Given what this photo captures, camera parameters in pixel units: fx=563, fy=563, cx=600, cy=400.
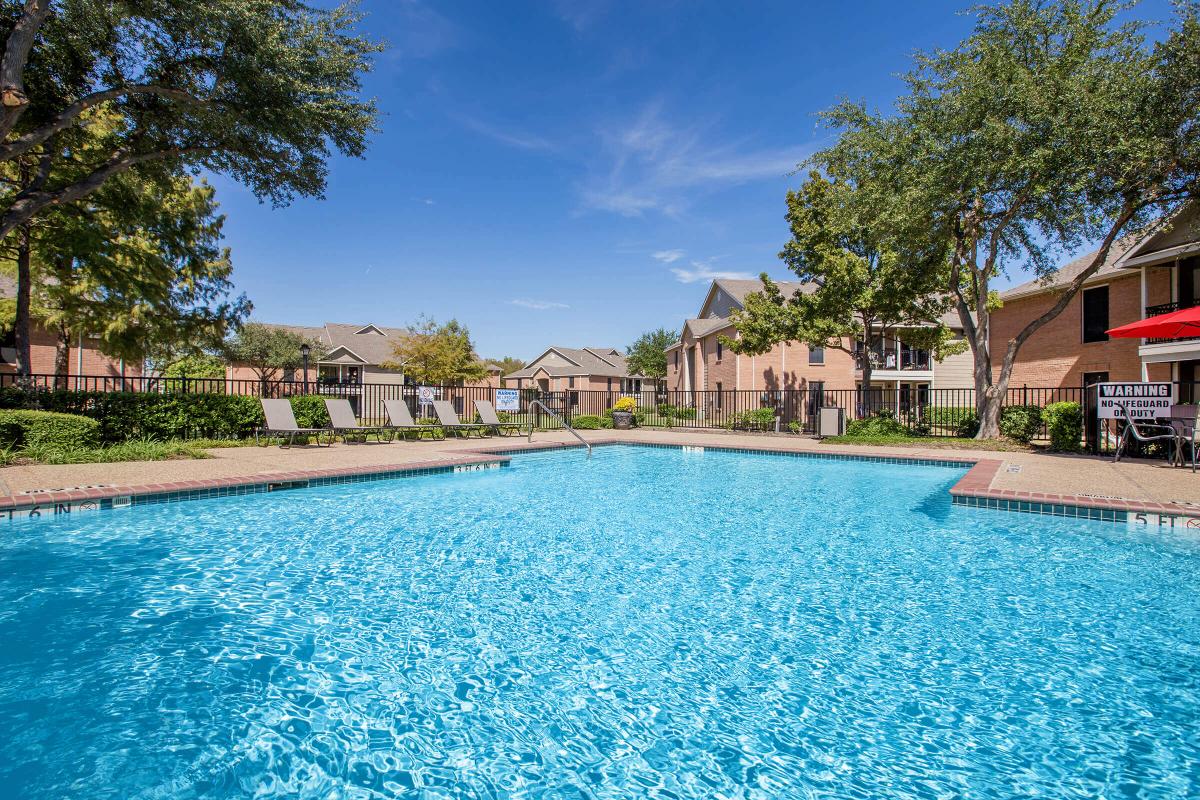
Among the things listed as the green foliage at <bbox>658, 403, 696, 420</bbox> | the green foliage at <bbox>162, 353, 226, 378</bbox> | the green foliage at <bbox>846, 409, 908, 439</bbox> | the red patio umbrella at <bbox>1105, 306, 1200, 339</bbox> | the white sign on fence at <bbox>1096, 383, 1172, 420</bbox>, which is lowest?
the green foliage at <bbox>846, 409, 908, 439</bbox>

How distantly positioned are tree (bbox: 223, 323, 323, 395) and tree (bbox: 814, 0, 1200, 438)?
3792cm

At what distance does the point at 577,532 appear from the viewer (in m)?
6.83

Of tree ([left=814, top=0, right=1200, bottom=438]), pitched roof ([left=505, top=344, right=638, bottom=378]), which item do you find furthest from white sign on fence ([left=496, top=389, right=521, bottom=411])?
pitched roof ([left=505, top=344, right=638, bottom=378])

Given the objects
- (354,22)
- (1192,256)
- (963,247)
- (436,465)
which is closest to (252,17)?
(354,22)

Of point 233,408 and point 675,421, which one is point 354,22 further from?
point 675,421

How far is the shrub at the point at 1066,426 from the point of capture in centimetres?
1291

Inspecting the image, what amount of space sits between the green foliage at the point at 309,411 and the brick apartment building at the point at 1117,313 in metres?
20.4

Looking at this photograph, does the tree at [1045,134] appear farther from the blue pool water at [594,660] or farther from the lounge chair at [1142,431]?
the blue pool water at [594,660]

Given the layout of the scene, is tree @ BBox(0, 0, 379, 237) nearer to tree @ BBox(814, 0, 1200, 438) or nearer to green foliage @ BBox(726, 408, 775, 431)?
tree @ BBox(814, 0, 1200, 438)

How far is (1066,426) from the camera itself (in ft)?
42.6

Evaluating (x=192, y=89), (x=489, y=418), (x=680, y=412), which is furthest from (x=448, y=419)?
(x=680, y=412)

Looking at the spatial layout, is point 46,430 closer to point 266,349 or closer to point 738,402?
point 738,402

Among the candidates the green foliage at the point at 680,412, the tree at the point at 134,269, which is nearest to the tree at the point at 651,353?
the green foliage at the point at 680,412

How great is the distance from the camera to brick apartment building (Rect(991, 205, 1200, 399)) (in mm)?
16375
